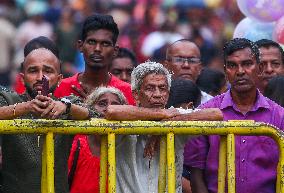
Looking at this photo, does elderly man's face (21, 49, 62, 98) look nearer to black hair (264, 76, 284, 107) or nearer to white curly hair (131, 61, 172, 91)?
white curly hair (131, 61, 172, 91)

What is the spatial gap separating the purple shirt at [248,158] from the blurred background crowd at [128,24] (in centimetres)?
911

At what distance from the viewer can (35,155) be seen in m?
7.49

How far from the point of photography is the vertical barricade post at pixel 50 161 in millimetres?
6926

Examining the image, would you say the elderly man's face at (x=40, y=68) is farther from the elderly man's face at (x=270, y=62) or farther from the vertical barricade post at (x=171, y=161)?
the elderly man's face at (x=270, y=62)

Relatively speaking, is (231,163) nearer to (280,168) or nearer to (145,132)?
(280,168)

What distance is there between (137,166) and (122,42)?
1130cm

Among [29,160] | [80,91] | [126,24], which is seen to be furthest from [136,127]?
[126,24]

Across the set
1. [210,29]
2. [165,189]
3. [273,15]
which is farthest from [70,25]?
[165,189]

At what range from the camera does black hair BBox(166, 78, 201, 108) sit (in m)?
9.22

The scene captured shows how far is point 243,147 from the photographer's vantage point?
311 inches

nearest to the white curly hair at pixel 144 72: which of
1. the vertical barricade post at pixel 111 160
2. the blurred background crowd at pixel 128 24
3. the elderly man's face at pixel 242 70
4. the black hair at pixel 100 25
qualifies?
the elderly man's face at pixel 242 70

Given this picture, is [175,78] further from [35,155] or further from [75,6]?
[75,6]

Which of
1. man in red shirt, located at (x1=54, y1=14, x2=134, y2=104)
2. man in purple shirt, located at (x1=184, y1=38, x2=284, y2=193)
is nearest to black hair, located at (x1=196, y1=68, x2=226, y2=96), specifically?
man in red shirt, located at (x1=54, y1=14, x2=134, y2=104)

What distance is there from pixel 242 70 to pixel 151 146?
4.13ft
